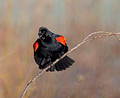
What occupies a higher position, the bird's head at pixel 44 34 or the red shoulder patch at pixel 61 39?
the bird's head at pixel 44 34

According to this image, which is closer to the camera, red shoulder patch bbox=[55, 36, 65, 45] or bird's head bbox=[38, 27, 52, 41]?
bird's head bbox=[38, 27, 52, 41]

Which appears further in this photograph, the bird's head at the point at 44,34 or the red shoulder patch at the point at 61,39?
the red shoulder patch at the point at 61,39

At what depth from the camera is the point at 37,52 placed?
2.11 metres

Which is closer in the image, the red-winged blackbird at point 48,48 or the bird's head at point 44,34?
the bird's head at point 44,34

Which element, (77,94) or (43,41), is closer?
(43,41)

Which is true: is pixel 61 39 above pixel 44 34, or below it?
below

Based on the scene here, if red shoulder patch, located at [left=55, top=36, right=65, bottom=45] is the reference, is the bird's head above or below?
above

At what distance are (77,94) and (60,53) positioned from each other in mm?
1323

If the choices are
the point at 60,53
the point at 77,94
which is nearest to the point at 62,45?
the point at 60,53

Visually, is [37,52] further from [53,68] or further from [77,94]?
[77,94]

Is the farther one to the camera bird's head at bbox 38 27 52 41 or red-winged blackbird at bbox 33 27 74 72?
red-winged blackbird at bbox 33 27 74 72

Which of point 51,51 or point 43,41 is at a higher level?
point 43,41

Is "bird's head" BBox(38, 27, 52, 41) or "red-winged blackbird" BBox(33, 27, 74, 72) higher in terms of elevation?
"bird's head" BBox(38, 27, 52, 41)

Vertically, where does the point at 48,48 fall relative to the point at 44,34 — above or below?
below
